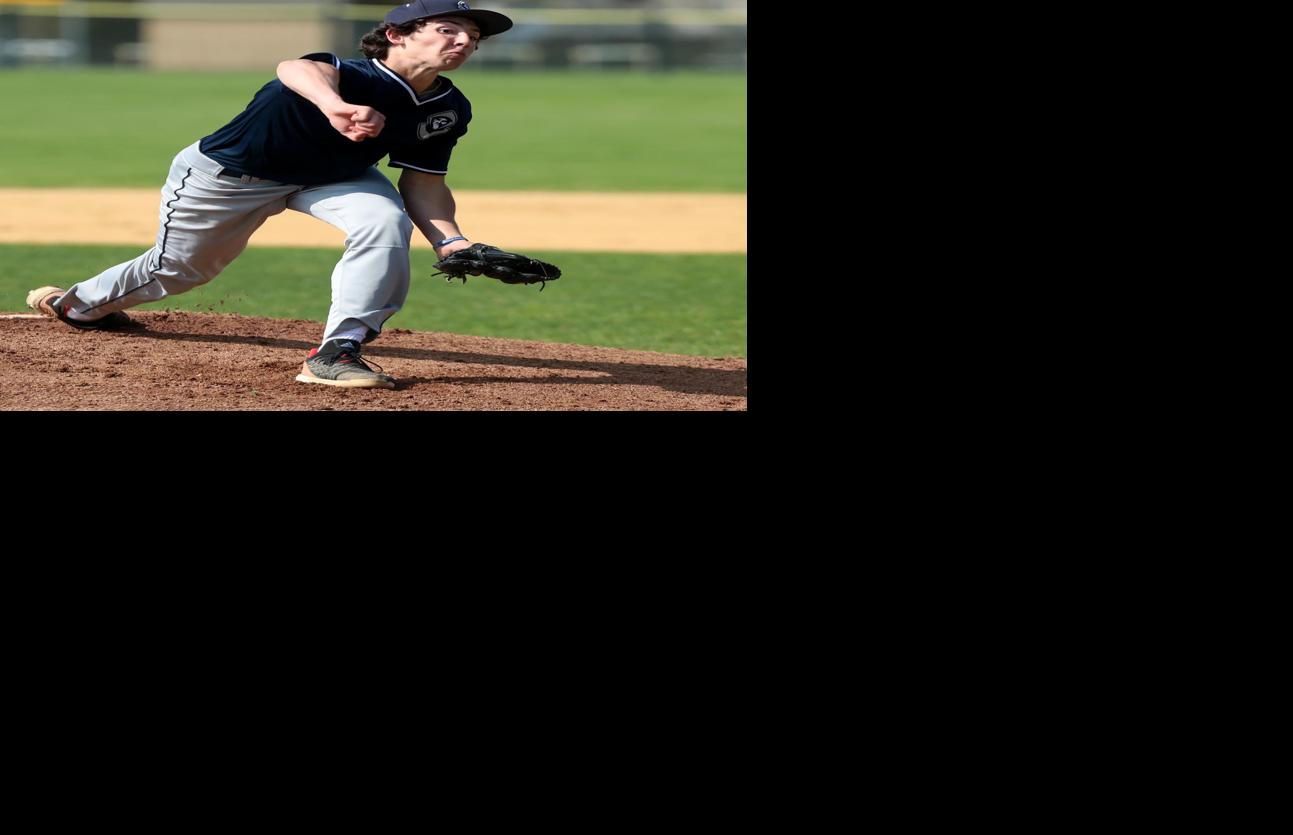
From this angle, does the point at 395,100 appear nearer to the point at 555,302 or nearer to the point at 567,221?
the point at 555,302

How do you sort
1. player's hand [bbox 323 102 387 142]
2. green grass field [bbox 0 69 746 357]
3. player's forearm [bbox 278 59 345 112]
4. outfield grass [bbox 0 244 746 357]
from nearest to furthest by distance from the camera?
player's hand [bbox 323 102 387 142]
player's forearm [bbox 278 59 345 112]
outfield grass [bbox 0 244 746 357]
green grass field [bbox 0 69 746 357]

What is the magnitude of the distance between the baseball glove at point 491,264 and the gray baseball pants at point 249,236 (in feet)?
0.56

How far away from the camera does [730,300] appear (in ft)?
26.2

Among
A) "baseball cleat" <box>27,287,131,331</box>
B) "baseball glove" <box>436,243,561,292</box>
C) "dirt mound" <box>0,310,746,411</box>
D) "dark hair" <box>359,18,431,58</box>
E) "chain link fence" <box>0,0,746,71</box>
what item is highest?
"chain link fence" <box>0,0,746,71</box>

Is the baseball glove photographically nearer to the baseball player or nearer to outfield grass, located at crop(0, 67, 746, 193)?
the baseball player

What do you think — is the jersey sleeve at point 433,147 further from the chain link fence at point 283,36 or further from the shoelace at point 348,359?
the chain link fence at point 283,36

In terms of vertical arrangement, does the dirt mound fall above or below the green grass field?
below

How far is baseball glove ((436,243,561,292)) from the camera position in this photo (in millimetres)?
4949

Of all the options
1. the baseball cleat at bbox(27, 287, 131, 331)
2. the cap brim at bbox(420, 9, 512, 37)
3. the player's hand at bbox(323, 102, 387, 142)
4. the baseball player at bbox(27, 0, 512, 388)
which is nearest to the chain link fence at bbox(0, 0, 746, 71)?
the baseball cleat at bbox(27, 287, 131, 331)

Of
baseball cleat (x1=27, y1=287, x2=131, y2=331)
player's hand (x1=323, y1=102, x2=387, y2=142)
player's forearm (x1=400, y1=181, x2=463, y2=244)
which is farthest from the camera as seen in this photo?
baseball cleat (x1=27, y1=287, x2=131, y2=331)

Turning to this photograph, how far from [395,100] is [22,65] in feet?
97.6

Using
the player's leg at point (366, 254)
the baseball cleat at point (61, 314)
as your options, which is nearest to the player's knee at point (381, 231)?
the player's leg at point (366, 254)

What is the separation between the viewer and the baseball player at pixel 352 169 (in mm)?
4781

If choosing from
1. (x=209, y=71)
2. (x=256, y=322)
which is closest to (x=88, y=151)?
(x=256, y=322)
